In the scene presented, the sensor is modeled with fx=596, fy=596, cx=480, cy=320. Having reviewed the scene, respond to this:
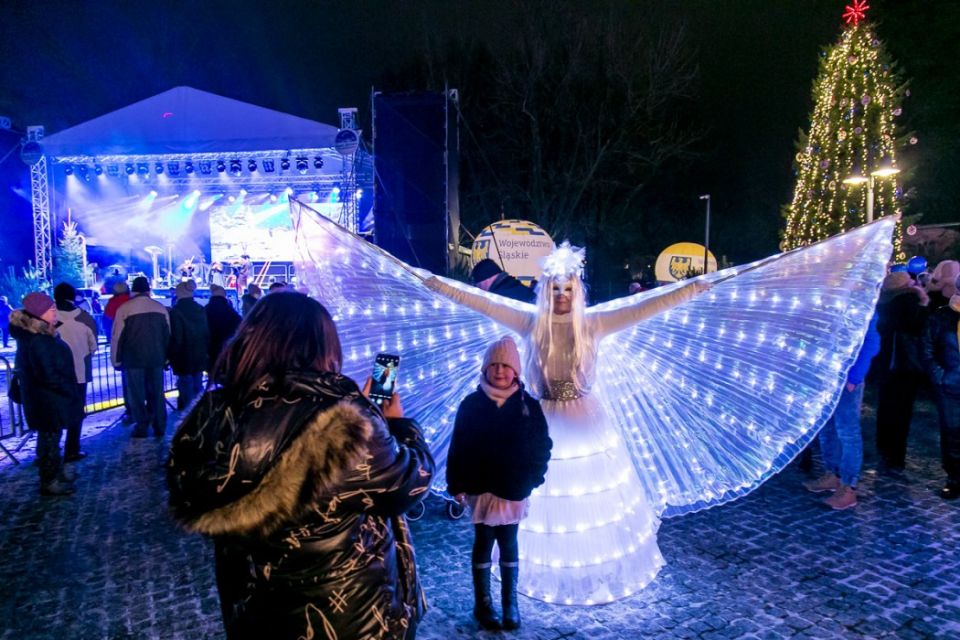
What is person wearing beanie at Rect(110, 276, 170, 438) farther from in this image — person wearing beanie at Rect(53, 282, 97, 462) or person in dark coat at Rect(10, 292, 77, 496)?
person in dark coat at Rect(10, 292, 77, 496)

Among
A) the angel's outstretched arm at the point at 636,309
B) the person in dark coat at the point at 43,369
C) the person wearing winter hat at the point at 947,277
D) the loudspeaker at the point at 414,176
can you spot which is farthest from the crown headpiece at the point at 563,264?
the loudspeaker at the point at 414,176

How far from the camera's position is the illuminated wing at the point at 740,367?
11.9ft

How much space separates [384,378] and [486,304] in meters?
1.64

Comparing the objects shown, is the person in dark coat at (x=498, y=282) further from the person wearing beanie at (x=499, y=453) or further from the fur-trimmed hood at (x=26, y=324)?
the fur-trimmed hood at (x=26, y=324)

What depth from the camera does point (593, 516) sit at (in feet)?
11.2

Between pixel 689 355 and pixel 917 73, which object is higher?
pixel 917 73

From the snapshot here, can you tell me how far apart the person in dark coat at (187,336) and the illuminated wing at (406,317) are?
15.0 feet

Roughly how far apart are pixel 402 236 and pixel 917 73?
22.0 m

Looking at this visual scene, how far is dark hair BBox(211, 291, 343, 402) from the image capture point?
1.61 meters

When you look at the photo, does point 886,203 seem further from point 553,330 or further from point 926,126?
point 553,330

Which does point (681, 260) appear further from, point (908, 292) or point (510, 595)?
point (510, 595)

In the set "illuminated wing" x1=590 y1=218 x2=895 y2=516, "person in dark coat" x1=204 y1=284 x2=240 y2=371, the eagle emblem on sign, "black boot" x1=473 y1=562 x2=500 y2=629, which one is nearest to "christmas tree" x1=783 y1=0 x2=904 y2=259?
the eagle emblem on sign

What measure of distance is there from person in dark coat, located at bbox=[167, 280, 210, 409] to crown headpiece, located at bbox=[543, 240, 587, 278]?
5.90 metres

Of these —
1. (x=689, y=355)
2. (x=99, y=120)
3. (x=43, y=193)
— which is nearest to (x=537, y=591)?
(x=689, y=355)
